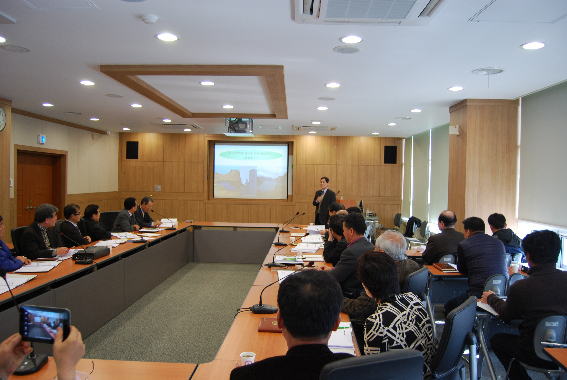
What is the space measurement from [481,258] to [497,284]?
33 cm

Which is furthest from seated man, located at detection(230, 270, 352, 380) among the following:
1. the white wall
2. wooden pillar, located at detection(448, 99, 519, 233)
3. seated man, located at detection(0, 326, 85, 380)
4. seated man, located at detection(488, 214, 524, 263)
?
the white wall

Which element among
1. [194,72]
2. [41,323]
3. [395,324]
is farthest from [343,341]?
[194,72]

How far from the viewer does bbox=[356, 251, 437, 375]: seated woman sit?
5.87ft

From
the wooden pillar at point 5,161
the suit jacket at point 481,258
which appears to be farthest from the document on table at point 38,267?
the suit jacket at point 481,258

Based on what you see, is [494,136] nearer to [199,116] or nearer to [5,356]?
[199,116]

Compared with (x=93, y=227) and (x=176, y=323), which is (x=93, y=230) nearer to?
(x=93, y=227)

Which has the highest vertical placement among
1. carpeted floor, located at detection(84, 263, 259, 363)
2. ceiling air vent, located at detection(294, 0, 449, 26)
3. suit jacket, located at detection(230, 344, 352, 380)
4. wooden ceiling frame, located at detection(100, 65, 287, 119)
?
wooden ceiling frame, located at detection(100, 65, 287, 119)

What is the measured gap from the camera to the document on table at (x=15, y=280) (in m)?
2.85

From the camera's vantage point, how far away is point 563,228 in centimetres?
482

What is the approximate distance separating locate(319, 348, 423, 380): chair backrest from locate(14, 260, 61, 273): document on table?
3.30 meters

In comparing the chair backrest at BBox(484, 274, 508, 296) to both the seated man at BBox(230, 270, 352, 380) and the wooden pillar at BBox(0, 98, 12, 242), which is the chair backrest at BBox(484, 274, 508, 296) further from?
the wooden pillar at BBox(0, 98, 12, 242)

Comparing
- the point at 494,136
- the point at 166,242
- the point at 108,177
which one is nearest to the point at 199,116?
the point at 166,242

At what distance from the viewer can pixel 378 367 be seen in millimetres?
1082

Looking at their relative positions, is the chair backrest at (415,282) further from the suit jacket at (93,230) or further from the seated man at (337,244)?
the suit jacket at (93,230)
